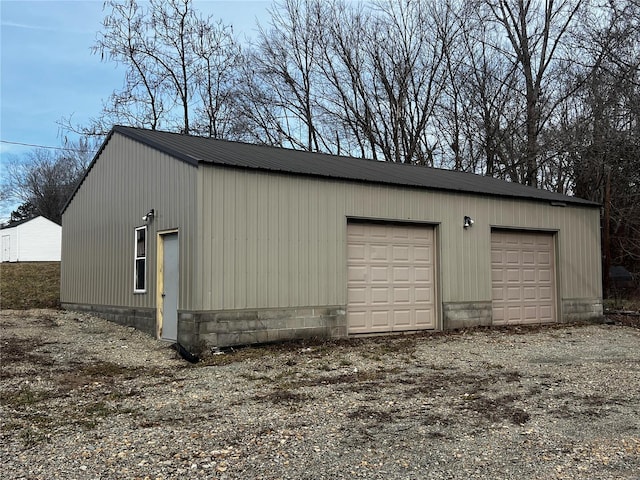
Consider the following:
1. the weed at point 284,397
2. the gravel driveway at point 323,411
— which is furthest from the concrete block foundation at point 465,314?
the weed at point 284,397

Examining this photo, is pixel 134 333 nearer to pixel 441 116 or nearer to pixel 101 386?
pixel 101 386

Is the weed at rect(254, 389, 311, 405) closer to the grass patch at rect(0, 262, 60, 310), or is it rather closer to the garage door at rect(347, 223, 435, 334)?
the garage door at rect(347, 223, 435, 334)

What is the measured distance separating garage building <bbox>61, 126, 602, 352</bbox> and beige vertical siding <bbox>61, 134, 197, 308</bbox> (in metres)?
0.05

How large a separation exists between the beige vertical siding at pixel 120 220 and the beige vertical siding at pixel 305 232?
1.24 ft

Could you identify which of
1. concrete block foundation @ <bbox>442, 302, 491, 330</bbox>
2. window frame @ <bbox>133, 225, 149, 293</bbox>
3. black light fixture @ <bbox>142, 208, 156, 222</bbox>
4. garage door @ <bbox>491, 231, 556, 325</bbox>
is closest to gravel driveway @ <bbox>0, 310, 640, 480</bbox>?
window frame @ <bbox>133, 225, 149, 293</bbox>

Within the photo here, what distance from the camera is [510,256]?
12578 millimetres

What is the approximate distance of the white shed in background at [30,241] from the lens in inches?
1336

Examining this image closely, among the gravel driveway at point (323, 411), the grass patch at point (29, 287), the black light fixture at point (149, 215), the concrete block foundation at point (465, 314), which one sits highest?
the black light fixture at point (149, 215)

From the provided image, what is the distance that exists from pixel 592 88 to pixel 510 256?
22.5 feet

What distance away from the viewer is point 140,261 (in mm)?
11008

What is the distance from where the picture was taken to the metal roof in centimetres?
959

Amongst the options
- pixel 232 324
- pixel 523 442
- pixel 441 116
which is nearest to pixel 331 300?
pixel 232 324

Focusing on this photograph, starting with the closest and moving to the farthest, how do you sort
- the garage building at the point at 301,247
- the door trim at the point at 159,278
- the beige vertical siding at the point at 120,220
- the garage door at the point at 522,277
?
the garage building at the point at 301,247 < the beige vertical siding at the point at 120,220 < the door trim at the point at 159,278 < the garage door at the point at 522,277

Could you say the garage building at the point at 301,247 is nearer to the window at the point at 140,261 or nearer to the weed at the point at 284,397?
the window at the point at 140,261
